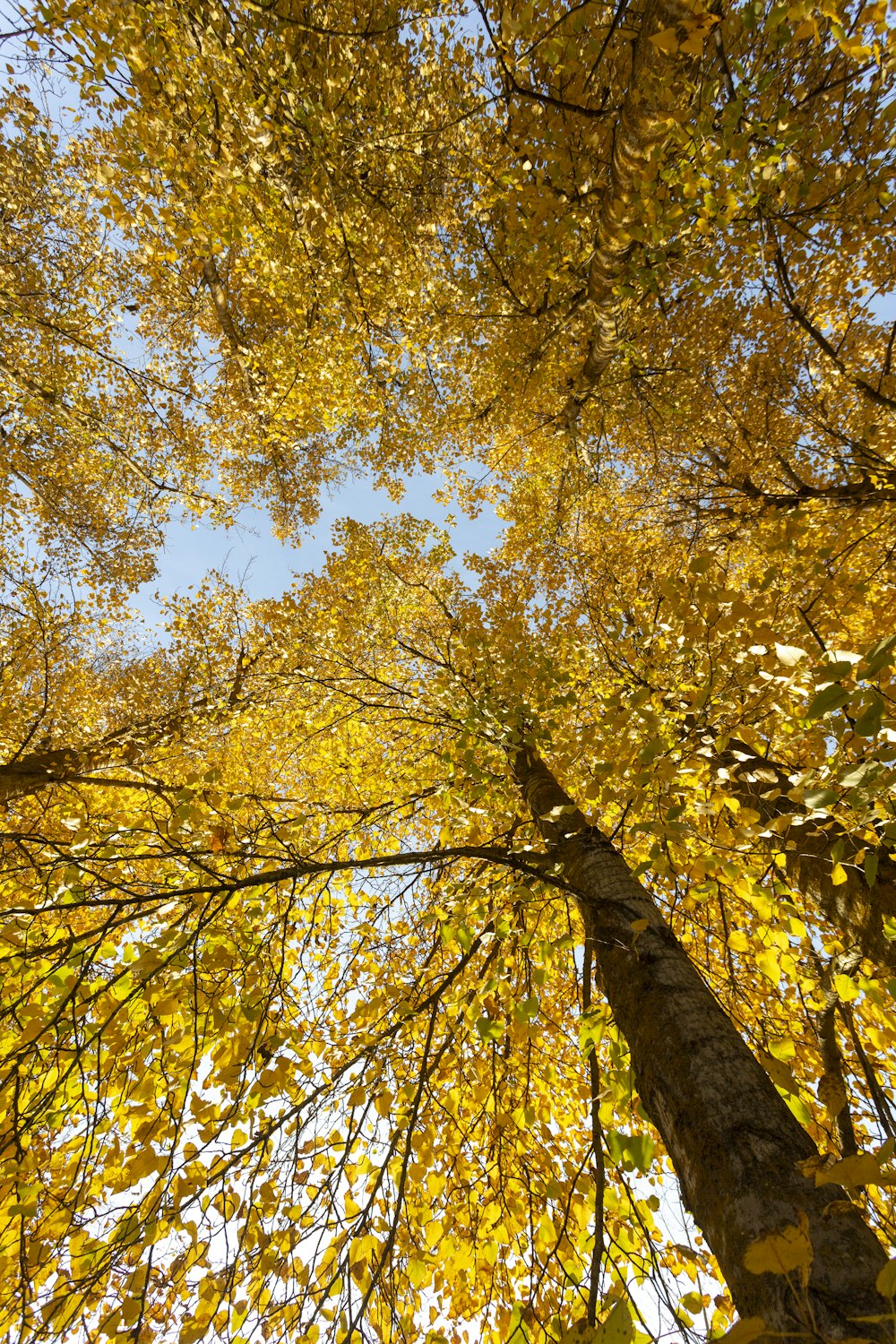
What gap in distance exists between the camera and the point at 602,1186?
200cm

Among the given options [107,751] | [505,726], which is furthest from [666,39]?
[107,751]

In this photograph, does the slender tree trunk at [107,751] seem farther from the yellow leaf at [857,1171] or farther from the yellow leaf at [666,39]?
the yellow leaf at [666,39]

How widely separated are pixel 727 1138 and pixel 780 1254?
62cm

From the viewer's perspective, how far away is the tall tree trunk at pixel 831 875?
9.09 ft

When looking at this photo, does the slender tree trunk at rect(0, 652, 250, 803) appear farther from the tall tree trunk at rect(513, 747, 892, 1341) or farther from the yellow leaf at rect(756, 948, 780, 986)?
the yellow leaf at rect(756, 948, 780, 986)

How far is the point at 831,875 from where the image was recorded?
2.98 meters

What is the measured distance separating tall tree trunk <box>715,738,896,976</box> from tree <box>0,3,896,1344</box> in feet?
0.12

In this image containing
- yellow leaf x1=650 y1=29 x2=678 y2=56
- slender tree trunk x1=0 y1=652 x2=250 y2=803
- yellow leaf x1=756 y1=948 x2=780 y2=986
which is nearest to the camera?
yellow leaf x1=756 y1=948 x2=780 y2=986

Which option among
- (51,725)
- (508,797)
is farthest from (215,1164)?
(51,725)

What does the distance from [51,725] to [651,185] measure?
10.5m

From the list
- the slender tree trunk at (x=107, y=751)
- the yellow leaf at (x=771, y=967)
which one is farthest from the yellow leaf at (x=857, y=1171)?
the slender tree trunk at (x=107, y=751)

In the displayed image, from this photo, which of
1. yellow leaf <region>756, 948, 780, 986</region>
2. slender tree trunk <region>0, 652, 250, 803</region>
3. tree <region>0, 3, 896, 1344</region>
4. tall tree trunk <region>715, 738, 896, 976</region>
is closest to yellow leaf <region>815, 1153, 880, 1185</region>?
tree <region>0, 3, 896, 1344</region>

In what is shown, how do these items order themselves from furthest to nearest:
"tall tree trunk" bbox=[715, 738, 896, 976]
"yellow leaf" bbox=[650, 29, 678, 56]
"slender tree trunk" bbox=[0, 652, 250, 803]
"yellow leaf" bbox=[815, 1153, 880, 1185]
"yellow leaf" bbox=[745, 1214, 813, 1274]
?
"slender tree trunk" bbox=[0, 652, 250, 803], "tall tree trunk" bbox=[715, 738, 896, 976], "yellow leaf" bbox=[650, 29, 678, 56], "yellow leaf" bbox=[815, 1153, 880, 1185], "yellow leaf" bbox=[745, 1214, 813, 1274]

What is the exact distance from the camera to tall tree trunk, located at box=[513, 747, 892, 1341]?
1.15 meters
